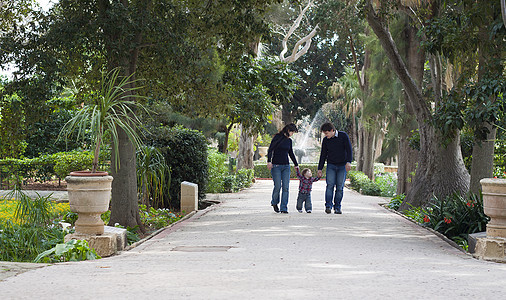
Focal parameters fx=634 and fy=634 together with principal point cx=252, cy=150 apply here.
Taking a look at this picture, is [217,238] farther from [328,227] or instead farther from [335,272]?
[335,272]

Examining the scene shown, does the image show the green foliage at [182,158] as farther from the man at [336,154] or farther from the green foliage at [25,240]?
the green foliage at [25,240]

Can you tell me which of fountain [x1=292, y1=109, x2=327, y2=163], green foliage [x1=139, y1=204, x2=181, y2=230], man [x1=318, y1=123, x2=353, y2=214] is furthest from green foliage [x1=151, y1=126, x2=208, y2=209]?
fountain [x1=292, y1=109, x2=327, y2=163]

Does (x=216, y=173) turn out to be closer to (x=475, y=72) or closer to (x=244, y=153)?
(x=244, y=153)

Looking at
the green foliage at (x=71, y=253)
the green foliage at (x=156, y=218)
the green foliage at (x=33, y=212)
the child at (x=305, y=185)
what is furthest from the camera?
the child at (x=305, y=185)

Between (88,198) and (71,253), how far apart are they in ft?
2.81

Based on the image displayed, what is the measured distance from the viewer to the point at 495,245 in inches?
304

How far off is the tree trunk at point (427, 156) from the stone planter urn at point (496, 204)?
19.3 feet

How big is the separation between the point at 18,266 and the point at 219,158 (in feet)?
60.7

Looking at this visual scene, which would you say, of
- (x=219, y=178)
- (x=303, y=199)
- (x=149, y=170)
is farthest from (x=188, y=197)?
(x=219, y=178)

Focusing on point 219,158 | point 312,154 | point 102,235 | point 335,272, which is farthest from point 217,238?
point 312,154

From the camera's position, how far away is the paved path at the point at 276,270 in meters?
5.15

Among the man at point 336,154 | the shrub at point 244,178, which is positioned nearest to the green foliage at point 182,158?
the man at point 336,154

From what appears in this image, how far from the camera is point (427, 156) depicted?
14648mm

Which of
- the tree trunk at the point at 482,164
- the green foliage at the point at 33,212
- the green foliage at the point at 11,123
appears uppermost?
the green foliage at the point at 11,123
